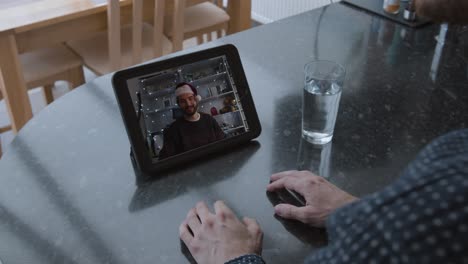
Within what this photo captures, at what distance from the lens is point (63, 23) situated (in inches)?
75.9

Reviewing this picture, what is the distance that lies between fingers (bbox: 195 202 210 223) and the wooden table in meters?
1.33

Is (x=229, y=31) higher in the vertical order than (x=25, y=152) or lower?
lower

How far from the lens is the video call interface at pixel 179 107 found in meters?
0.84

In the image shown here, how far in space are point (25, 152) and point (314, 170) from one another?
1.70 feet

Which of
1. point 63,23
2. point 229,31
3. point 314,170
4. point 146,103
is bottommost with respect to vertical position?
point 229,31

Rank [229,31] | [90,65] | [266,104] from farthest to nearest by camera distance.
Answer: [229,31] < [90,65] < [266,104]

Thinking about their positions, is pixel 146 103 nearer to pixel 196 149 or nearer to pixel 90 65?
pixel 196 149

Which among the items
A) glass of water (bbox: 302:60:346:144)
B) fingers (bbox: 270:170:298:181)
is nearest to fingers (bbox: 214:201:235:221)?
fingers (bbox: 270:170:298:181)

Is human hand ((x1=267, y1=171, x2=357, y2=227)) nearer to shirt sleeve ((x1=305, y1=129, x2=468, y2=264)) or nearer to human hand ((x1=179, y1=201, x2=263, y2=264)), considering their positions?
human hand ((x1=179, y1=201, x2=263, y2=264))

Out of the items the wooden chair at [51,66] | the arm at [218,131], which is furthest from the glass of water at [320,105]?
the wooden chair at [51,66]

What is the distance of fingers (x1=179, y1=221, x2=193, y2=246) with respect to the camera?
728 mm

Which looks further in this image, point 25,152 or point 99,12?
point 99,12

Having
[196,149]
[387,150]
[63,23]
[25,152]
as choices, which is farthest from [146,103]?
[63,23]

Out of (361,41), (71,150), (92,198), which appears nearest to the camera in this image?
(92,198)
